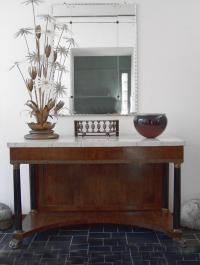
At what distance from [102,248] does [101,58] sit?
187cm

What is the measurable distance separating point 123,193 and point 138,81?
3.95ft

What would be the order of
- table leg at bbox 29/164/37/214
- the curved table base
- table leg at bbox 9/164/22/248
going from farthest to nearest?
1. table leg at bbox 29/164/37/214
2. the curved table base
3. table leg at bbox 9/164/22/248

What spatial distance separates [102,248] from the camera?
8.39 ft

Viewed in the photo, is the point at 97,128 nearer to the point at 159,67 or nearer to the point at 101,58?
the point at 101,58

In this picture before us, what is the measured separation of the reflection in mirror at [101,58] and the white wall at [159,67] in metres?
0.12

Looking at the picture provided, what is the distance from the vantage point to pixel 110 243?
105 inches

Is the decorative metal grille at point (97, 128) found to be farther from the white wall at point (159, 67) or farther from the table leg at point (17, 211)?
the table leg at point (17, 211)

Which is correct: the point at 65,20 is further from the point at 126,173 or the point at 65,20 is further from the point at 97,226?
the point at 97,226

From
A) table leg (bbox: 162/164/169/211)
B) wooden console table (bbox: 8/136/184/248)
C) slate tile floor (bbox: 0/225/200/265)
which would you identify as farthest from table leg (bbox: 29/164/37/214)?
table leg (bbox: 162/164/169/211)

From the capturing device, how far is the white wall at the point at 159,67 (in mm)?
3043

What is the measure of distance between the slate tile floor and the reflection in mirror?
123 centimetres

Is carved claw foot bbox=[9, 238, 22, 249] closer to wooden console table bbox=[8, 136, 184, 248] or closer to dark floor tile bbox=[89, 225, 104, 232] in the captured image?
wooden console table bbox=[8, 136, 184, 248]

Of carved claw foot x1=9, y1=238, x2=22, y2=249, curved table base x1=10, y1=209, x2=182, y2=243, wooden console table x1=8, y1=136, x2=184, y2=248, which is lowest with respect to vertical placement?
carved claw foot x1=9, y1=238, x2=22, y2=249

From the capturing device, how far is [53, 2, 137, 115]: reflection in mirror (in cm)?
302
